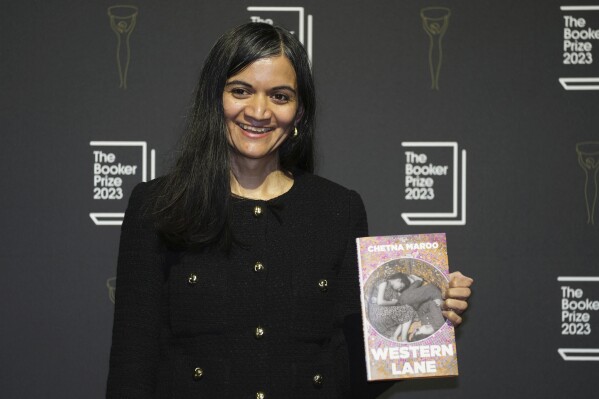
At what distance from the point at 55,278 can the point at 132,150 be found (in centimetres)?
53

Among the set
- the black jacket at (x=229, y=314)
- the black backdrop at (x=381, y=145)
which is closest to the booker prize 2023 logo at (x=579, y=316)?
the black backdrop at (x=381, y=145)

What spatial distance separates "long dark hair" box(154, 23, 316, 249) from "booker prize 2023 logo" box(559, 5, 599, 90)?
146cm

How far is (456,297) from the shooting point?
5.37ft

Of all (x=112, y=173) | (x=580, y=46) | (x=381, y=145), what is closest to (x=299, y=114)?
(x=381, y=145)

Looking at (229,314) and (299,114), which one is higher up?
(299,114)

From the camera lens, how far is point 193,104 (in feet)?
5.52

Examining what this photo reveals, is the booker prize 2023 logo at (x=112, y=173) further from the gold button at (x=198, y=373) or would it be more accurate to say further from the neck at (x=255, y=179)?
the gold button at (x=198, y=373)

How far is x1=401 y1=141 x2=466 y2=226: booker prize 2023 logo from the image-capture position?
2773 mm

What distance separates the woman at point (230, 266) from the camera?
1.58 metres

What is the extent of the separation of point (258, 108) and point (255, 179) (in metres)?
0.19

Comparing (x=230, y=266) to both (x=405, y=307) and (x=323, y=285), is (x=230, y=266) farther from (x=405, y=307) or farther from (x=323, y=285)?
(x=405, y=307)

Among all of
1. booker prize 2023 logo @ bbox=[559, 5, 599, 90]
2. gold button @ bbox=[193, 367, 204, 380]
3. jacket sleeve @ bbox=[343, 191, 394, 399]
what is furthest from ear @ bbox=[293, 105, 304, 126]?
booker prize 2023 logo @ bbox=[559, 5, 599, 90]

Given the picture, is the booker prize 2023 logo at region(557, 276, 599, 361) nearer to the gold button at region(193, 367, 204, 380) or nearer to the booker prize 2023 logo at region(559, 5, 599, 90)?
the booker prize 2023 logo at region(559, 5, 599, 90)

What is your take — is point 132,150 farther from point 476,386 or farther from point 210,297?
point 476,386
